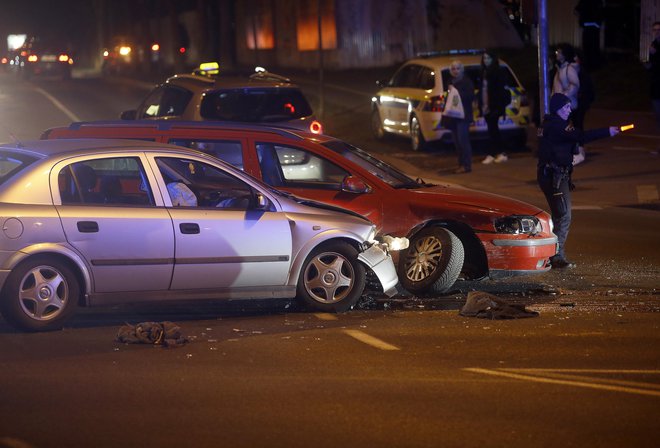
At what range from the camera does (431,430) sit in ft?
21.3

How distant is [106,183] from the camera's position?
9805 millimetres

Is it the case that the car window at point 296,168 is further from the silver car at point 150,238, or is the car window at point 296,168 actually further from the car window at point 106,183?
the car window at point 106,183

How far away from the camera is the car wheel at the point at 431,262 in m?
10.6

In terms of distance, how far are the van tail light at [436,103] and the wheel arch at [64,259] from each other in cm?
1371

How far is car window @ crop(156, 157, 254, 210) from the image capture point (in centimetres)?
977

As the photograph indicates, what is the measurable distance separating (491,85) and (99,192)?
13013 millimetres

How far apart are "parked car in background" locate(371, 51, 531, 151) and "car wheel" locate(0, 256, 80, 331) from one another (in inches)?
546

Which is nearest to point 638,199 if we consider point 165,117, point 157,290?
point 165,117

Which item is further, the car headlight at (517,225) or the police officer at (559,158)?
the police officer at (559,158)

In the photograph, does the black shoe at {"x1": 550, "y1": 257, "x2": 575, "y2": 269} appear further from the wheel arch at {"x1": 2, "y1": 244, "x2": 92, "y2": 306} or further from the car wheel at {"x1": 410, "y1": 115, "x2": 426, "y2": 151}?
the car wheel at {"x1": 410, "y1": 115, "x2": 426, "y2": 151}

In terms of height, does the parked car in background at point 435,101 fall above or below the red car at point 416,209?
above

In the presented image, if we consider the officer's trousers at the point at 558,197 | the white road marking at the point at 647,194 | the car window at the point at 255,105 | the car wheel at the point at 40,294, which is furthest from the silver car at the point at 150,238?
the white road marking at the point at 647,194

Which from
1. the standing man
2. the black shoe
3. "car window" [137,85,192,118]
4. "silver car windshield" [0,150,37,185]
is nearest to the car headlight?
the black shoe

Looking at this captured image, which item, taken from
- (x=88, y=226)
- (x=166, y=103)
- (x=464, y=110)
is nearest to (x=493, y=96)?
(x=464, y=110)
